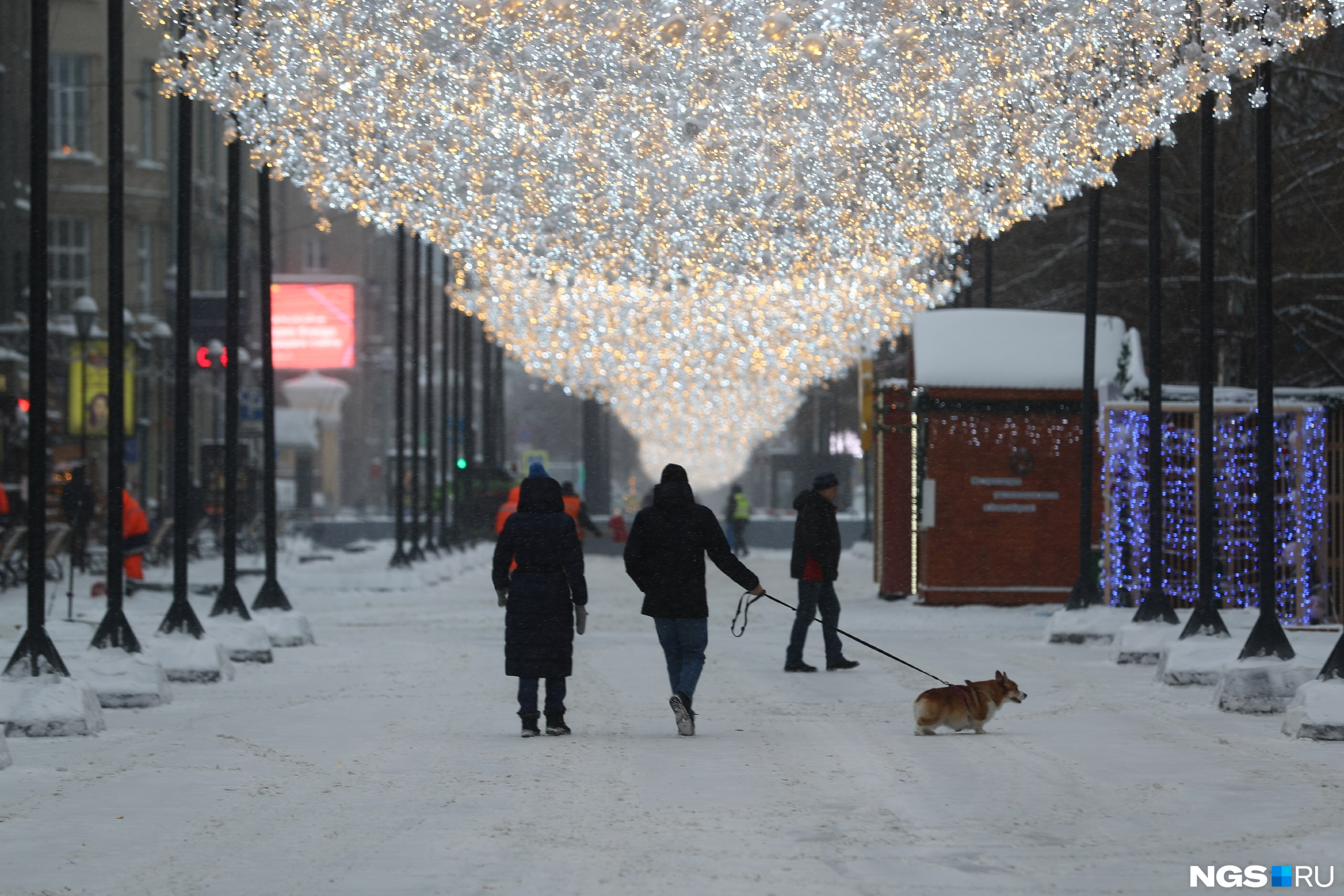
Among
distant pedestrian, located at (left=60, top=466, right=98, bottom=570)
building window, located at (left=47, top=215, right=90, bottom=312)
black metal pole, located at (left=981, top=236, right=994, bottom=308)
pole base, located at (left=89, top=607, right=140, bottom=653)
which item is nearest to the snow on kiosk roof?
black metal pole, located at (left=981, top=236, right=994, bottom=308)

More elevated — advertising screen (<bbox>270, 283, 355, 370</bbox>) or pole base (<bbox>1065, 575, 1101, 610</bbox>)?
advertising screen (<bbox>270, 283, 355, 370</bbox>)

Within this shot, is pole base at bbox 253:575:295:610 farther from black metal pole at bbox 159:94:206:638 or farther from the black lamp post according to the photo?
the black lamp post

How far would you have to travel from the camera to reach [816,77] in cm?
1791

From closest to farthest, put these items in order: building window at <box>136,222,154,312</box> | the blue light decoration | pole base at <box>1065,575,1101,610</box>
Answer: pole base at <box>1065,575,1101,610</box> → the blue light decoration → building window at <box>136,222,154,312</box>

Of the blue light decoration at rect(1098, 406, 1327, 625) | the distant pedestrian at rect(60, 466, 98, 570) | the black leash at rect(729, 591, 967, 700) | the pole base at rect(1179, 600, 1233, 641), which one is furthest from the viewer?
the distant pedestrian at rect(60, 466, 98, 570)

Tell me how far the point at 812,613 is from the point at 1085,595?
18.1 ft

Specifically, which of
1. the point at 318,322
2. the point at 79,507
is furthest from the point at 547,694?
the point at 318,322

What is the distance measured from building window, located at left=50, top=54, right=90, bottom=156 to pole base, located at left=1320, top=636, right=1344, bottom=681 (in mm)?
47660

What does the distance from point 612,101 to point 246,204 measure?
52628 mm

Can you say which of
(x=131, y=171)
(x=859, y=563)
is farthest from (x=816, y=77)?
(x=131, y=171)

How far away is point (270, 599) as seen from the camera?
67.3ft

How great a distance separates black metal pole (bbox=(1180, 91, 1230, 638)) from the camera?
16250mm

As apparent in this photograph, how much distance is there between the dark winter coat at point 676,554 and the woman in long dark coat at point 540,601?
0.45 m

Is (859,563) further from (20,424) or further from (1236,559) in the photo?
(1236,559)
